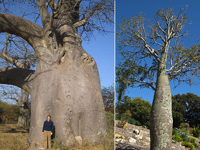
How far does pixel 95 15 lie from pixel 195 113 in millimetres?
12118

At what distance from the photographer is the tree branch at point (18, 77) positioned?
14.0ft

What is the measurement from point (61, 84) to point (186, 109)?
42.0ft

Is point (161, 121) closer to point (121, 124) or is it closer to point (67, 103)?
point (67, 103)

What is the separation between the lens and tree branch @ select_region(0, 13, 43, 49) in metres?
3.52

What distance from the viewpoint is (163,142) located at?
3.73 metres

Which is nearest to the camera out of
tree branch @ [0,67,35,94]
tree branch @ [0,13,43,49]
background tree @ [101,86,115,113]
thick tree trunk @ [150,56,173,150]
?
tree branch @ [0,13,43,49]

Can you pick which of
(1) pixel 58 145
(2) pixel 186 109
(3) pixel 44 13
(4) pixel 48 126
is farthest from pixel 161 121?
(2) pixel 186 109

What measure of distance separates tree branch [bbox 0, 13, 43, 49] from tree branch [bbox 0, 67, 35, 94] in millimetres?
851

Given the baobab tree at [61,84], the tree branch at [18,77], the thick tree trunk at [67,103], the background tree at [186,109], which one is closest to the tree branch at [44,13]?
the baobab tree at [61,84]

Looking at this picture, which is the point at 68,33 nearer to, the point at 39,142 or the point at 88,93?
the point at 88,93

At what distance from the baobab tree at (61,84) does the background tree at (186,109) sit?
1048 centimetres

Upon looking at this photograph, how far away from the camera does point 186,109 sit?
46.0 ft

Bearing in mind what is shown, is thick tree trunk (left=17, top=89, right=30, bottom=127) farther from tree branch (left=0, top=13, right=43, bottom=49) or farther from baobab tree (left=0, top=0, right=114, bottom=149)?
tree branch (left=0, top=13, right=43, bottom=49)

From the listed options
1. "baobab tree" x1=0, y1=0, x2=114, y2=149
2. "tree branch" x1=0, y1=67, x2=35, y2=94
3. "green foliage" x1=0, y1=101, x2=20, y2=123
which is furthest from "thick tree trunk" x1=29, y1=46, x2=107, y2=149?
"green foliage" x1=0, y1=101, x2=20, y2=123
